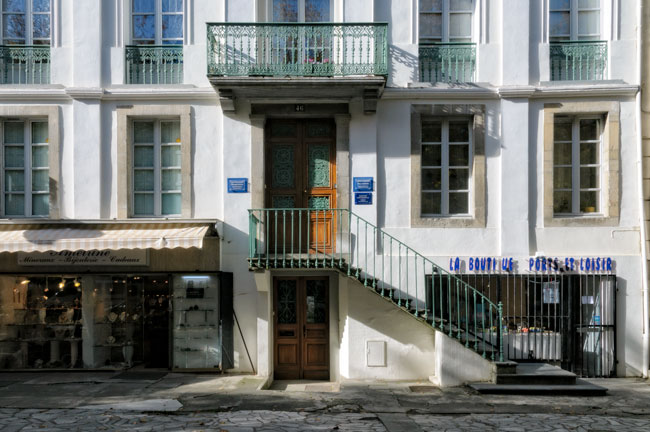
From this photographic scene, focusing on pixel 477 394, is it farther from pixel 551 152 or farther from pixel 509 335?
pixel 551 152

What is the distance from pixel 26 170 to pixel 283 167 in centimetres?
502

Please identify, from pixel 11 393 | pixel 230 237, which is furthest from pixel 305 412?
pixel 11 393

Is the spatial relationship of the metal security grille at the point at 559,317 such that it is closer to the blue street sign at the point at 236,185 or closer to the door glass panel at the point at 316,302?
the door glass panel at the point at 316,302

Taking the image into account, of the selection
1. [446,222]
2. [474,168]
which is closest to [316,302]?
[446,222]

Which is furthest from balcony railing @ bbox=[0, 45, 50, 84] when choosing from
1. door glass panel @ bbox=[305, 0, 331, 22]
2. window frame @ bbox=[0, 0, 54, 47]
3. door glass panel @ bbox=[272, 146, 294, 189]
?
door glass panel @ bbox=[305, 0, 331, 22]

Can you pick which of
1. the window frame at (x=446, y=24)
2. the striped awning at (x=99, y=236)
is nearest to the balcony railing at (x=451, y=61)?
the window frame at (x=446, y=24)

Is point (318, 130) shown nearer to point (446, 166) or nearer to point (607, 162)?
point (446, 166)

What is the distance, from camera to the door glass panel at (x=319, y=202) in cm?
1251

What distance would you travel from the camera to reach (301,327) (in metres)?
12.7

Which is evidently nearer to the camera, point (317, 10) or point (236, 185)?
point (236, 185)

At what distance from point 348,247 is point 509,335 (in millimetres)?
3455

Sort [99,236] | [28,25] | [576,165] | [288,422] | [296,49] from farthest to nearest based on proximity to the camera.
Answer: [28,25], [576,165], [296,49], [99,236], [288,422]

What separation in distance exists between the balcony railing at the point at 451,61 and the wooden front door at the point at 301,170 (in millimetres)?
2213

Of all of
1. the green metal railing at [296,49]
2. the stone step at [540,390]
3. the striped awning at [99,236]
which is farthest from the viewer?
the green metal railing at [296,49]
